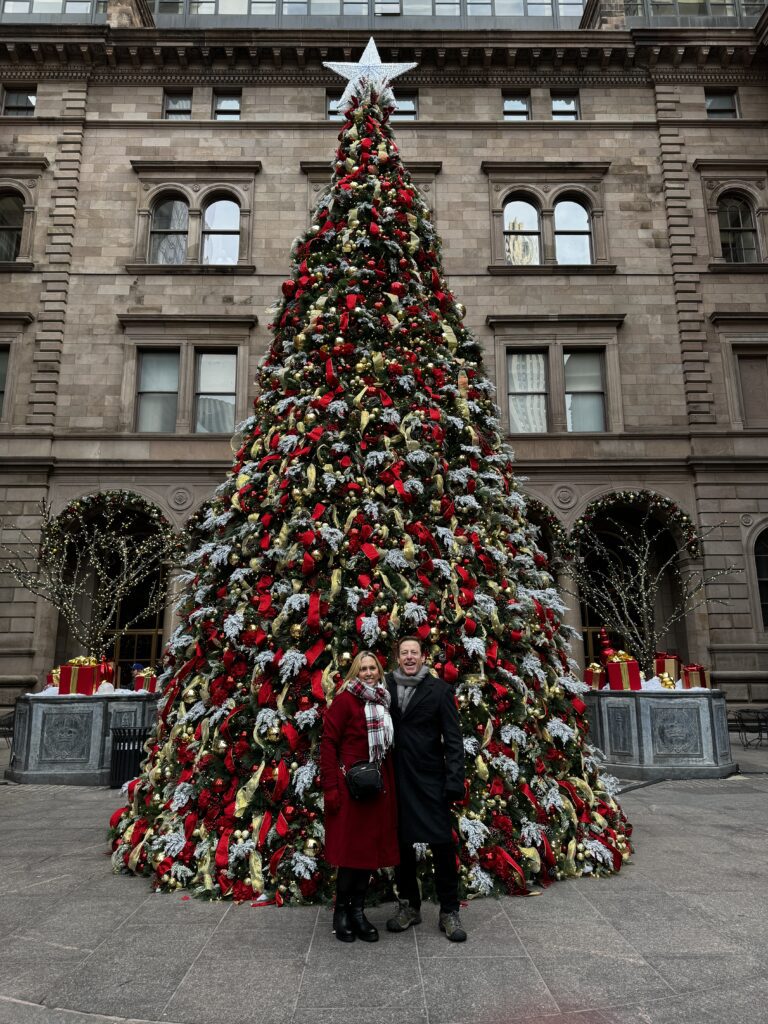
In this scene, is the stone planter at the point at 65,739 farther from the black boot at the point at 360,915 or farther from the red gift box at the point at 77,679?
the black boot at the point at 360,915

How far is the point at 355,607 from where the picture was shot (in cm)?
500

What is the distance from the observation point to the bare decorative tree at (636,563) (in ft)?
55.1

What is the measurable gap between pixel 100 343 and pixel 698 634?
55.7ft

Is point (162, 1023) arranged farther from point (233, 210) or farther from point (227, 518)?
point (233, 210)

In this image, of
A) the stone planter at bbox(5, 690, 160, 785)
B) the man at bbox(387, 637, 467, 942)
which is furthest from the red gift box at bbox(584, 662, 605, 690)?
the man at bbox(387, 637, 467, 942)

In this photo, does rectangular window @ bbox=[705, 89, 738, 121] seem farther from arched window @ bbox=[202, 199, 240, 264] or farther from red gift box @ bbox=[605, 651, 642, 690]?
red gift box @ bbox=[605, 651, 642, 690]

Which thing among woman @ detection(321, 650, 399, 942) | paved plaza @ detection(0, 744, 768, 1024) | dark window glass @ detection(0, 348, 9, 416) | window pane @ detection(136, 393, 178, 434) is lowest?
paved plaza @ detection(0, 744, 768, 1024)

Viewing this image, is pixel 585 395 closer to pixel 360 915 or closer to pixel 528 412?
pixel 528 412

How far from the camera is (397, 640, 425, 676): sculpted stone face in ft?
14.1

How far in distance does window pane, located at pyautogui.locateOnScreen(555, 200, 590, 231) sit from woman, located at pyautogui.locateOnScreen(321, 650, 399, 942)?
18652 millimetres

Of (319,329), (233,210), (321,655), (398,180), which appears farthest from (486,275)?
(321,655)

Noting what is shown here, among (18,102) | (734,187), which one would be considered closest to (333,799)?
(734,187)

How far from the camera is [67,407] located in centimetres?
1798

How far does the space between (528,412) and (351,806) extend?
1576 centimetres
